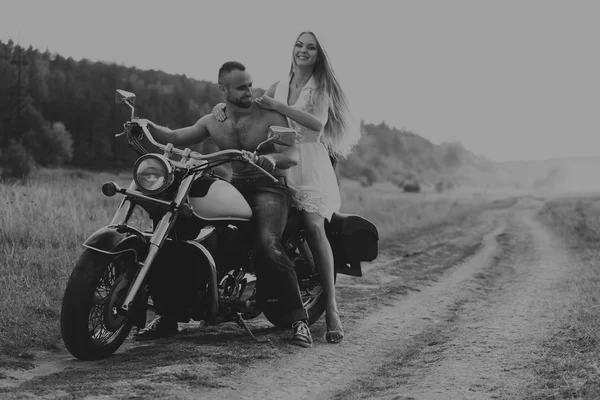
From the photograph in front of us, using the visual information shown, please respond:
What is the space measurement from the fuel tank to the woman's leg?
82 cm

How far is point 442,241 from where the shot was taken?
13711 mm

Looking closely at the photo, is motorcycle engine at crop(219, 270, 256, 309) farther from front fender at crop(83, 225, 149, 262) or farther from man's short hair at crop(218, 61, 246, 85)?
man's short hair at crop(218, 61, 246, 85)

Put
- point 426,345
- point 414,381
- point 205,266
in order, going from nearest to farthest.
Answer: point 414,381 → point 205,266 → point 426,345

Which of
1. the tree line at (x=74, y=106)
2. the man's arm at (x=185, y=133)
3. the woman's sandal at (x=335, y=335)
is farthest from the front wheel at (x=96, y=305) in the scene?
the tree line at (x=74, y=106)

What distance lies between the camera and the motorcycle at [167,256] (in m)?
3.80

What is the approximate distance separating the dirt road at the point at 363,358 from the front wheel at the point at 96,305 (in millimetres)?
113

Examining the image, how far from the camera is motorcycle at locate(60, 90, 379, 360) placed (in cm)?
380

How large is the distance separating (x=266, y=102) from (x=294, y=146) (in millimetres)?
432

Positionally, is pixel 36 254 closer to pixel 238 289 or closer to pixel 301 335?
pixel 238 289

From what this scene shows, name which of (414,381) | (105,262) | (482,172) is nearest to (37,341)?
(105,262)

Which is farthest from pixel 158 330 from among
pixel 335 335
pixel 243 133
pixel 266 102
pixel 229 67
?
pixel 229 67

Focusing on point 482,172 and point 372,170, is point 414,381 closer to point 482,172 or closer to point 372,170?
point 372,170

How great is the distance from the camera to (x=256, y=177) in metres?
4.72

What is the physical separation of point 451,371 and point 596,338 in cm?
127
